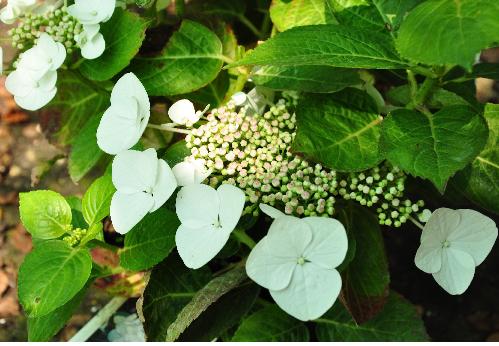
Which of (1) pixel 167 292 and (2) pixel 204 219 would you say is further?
(1) pixel 167 292

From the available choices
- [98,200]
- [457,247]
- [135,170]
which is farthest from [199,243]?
[457,247]

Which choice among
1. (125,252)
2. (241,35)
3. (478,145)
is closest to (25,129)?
(241,35)

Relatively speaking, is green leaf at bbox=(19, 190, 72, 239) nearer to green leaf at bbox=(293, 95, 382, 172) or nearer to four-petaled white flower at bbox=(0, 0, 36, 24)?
four-petaled white flower at bbox=(0, 0, 36, 24)

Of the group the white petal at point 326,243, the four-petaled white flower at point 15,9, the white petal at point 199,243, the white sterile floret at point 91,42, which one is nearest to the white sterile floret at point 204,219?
the white petal at point 199,243

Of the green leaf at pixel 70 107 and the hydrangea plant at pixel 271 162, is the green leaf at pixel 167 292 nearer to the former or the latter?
the hydrangea plant at pixel 271 162

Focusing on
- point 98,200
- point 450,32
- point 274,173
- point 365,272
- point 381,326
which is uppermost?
point 450,32

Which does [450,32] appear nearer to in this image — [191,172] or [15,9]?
[191,172]

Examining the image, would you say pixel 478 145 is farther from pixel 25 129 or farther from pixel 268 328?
pixel 25 129
